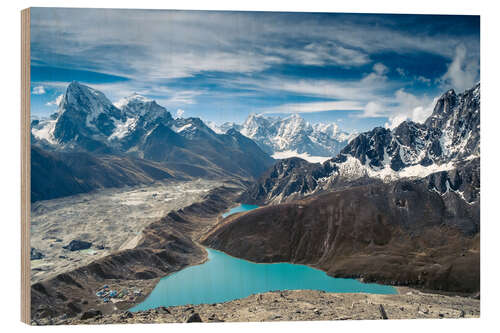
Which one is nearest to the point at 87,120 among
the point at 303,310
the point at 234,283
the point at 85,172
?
the point at 85,172

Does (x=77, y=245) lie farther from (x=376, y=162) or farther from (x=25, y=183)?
(x=376, y=162)

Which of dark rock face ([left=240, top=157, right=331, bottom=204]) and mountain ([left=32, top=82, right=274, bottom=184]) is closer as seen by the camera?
dark rock face ([left=240, top=157, right=331, bottom=204])

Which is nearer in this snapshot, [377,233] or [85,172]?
[377,233]

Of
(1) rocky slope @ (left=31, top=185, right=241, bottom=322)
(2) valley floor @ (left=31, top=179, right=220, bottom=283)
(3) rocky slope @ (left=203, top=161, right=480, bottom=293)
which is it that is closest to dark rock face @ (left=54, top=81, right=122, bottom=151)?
(2) valley floor @ (left=31, top=179, right=220, bottom=283)

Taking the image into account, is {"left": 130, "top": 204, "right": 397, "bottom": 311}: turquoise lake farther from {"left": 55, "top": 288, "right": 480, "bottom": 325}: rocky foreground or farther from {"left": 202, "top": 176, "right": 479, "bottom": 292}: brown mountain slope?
{"left": 55, "top": 288, "right": 480, "bottom": 325}: rocky foreground

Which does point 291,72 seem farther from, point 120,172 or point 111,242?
point 120,172

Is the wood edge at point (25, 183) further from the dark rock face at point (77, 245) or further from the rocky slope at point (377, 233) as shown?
the dark rock face at point (77, 245)
